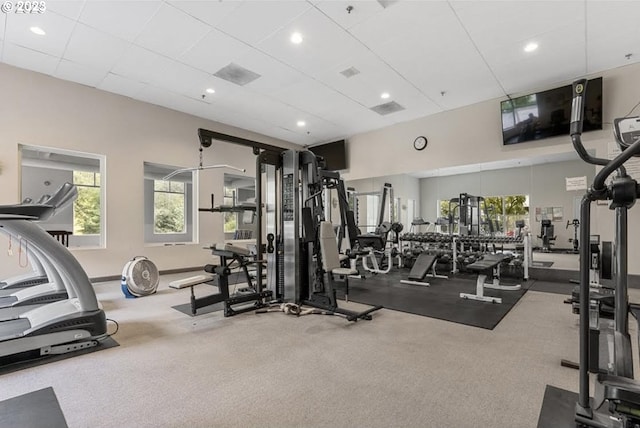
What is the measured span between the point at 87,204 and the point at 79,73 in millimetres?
3338

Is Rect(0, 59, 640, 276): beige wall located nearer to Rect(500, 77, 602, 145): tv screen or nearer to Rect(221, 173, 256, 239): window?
Rect(500, 77, 602, 145): tv screen

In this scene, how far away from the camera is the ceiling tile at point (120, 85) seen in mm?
5480

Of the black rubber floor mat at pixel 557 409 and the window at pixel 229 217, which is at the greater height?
the window at pixel 229 217

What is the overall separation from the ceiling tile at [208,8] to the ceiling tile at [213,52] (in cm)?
30

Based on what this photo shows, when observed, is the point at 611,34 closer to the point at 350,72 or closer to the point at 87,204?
the point at 350,72

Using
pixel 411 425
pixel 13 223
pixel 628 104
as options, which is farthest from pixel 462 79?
pixel 13 223

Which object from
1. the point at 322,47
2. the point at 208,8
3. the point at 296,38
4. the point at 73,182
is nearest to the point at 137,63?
the point at 208,8

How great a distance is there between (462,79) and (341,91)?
230 cm

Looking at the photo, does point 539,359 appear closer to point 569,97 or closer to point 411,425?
point 411,425

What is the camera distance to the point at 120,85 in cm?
575

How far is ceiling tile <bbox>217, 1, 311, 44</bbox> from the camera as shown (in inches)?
143

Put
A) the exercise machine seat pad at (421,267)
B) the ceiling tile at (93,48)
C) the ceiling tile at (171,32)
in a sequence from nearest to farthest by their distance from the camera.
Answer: the ceiling tile at (171,32) < the ceiling tile at (93,48) < the exercise machine seat pad at (421,267)

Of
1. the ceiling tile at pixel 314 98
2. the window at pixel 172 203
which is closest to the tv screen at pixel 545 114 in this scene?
the ceiling tile at pixel 314 98

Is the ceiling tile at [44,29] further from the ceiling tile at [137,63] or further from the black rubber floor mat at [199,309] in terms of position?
the black rubber floor mat at [199,309]
